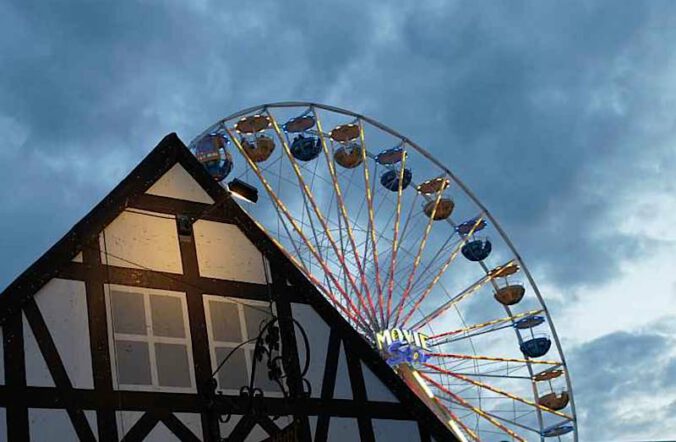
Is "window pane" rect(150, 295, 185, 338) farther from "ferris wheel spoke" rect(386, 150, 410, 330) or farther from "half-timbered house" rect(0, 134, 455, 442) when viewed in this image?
"ferris wheel spoke" rect(386, 150, 410, 330)

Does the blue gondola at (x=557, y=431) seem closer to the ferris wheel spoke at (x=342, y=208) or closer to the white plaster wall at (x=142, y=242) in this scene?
the ferris wheel spoke at (x=342, y=208)

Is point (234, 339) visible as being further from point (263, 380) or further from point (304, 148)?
point (304, 148)

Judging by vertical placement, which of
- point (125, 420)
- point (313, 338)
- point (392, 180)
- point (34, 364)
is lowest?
point (125, 420)

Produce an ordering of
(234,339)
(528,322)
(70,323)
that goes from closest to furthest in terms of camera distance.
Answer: (70,323)
(234,339)
(528,322)

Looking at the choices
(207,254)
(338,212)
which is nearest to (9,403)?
(207,254)

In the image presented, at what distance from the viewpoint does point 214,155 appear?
18641 millimetres

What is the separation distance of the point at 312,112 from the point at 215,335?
12150mm

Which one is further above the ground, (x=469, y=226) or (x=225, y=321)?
(x=469, y=226)

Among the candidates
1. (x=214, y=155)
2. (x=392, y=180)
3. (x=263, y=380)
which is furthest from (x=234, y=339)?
(x=392, y=180)

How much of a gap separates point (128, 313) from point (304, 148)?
472 inches

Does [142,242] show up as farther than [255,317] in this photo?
No

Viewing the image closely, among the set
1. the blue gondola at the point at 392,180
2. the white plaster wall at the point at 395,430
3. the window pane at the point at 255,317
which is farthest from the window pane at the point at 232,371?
the blue gondola at the point at 392,180

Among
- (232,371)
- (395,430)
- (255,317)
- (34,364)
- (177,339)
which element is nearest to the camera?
(34,364)

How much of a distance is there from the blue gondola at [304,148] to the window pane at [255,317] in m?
10.7
